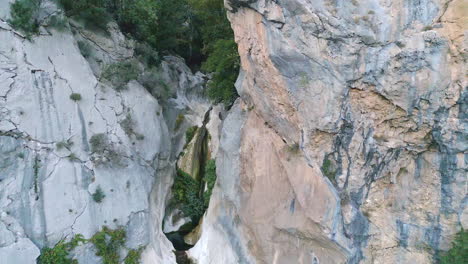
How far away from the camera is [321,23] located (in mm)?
6211

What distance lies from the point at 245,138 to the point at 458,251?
4.99 meters

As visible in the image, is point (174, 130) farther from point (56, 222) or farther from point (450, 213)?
point (450, 213)

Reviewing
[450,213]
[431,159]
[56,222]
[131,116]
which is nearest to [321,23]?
[431,159]

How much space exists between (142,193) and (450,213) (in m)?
7.14

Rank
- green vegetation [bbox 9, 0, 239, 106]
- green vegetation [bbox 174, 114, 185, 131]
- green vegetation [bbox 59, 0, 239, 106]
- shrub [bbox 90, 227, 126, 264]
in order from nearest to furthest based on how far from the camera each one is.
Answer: shrub [bbox 90, 227, 126, 264] → green vegetation [bbox 9, 0, 239, 106] → green vegetation [bbox 59, 0, 239, 106] → green vegetation [bbox 174, 114, 185, 131]

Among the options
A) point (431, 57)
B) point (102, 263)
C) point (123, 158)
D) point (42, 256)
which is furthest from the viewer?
point (123, 158)

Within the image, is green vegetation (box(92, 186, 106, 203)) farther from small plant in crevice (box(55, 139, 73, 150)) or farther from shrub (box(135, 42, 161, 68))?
shrub (box(135, 42, 161, 68))

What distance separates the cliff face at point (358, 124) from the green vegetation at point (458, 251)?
0.16m

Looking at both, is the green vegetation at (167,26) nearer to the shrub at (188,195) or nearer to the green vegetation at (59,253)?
the shrub at (188,195)

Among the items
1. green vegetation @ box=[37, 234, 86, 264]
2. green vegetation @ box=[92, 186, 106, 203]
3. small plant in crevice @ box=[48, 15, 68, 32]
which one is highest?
small plant in crevice @ box=[48, 15, 68, 32]

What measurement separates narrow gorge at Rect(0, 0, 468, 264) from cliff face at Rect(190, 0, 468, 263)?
0.08 feet

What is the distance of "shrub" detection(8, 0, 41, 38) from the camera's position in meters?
8.06

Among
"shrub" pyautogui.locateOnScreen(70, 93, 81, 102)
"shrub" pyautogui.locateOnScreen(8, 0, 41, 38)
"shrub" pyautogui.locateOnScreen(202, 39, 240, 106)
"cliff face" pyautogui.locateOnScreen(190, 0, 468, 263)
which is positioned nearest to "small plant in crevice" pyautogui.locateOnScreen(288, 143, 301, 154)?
"cliff face" pyautogui.locateOnScreen(190, 0, 468, 263)

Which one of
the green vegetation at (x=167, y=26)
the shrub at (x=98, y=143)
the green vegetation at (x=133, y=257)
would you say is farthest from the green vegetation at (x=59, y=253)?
the green vegetation at (x=167, y=26)
